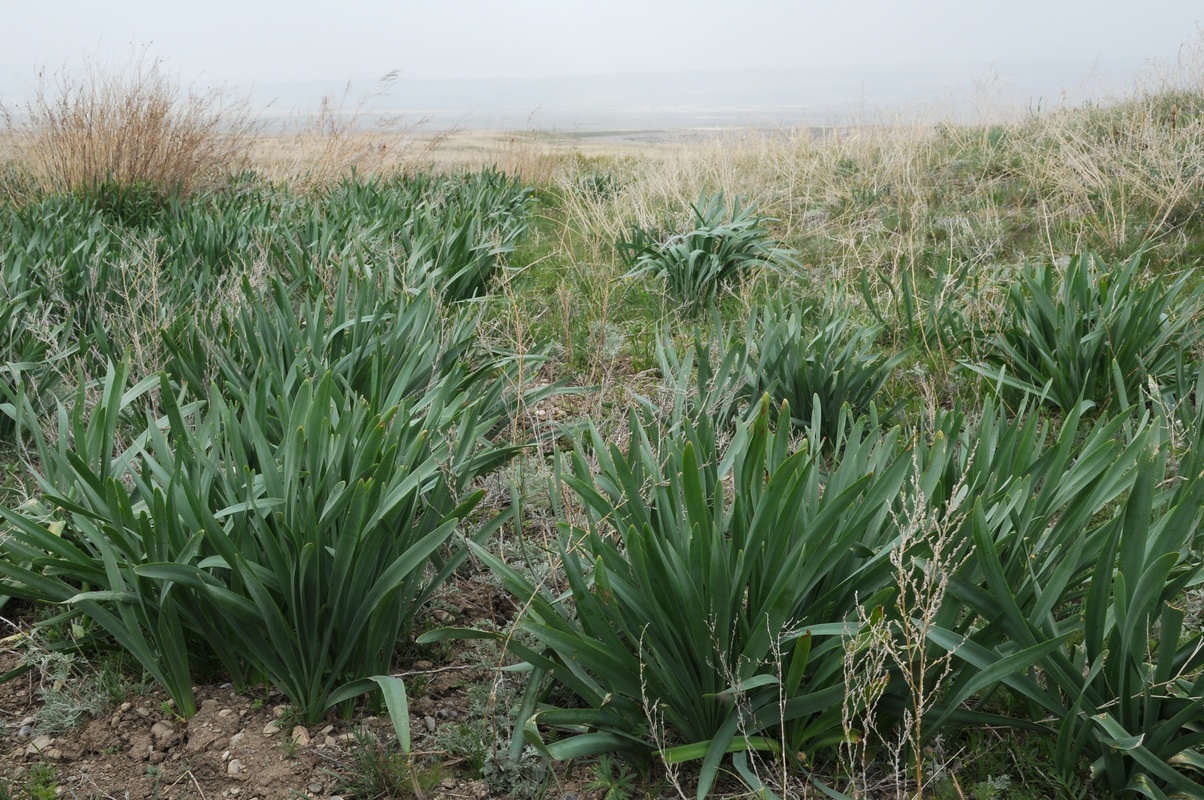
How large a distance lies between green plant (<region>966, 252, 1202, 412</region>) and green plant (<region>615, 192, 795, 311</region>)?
1.78m

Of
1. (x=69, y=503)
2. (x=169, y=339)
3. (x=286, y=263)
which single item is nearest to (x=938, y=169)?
(x=286, y=263)

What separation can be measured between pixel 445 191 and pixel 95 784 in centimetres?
779

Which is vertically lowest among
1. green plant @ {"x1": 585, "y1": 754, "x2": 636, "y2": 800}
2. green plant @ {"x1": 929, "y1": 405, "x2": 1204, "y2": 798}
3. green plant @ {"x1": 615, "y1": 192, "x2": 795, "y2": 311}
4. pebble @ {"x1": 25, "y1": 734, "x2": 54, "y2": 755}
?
green plant @ {"x1": 585, "y1": 754, "x2": 636, "y2": 800}

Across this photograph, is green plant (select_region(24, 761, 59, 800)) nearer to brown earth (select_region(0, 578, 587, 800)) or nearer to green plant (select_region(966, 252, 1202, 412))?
brown earth (select_region(0, 578, 587, 800))

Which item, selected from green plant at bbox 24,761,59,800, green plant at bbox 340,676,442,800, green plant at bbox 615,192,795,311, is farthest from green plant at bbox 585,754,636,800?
green plant at bbox 615,192,795,311

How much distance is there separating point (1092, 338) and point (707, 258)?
95.5 inches

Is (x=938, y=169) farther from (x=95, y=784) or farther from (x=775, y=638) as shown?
(x=95, y=784)

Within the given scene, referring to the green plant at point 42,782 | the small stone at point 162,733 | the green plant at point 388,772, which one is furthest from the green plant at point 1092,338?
the green plant at point 42,782

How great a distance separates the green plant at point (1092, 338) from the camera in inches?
140

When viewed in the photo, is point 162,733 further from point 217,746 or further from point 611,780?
point 611,780

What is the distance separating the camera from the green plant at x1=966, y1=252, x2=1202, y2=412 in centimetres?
355

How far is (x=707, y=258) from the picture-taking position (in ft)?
17.9

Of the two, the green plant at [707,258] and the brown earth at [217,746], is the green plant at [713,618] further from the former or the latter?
the green plant at [707,258]

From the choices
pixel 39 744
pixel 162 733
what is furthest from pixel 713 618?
pixel 39 744
